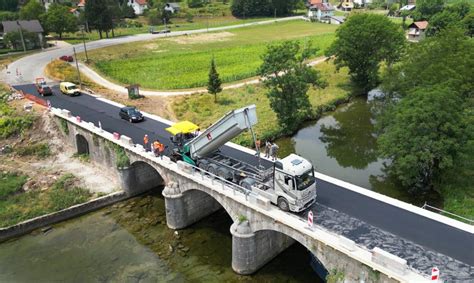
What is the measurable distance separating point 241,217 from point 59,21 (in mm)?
101713

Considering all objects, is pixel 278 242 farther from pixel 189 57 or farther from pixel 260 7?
pixel 260 7

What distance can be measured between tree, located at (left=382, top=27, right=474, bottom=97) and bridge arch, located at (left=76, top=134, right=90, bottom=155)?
35113mm

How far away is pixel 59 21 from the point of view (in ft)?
352

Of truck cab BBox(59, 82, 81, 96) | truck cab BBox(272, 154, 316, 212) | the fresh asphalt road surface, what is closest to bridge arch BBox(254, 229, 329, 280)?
truck cab BBox(272, 154, 316, 212)

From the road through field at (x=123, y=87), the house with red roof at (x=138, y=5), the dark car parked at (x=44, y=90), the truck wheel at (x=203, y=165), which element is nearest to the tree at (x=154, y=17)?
the house with red roof at (x=138, y=5)

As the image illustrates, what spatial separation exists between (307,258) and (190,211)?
1050 cm

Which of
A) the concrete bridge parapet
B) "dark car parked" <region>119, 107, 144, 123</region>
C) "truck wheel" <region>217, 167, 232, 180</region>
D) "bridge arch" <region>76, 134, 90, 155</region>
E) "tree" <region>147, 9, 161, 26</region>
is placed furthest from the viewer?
"tree" <region>147, 9, 161, 26</region>

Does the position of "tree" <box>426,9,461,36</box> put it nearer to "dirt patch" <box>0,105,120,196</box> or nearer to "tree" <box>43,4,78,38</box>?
"dirt patch" <box>0,105,120,196</box>

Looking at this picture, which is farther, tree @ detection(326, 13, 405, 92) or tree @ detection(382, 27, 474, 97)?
tree @ detection(326, 13, 405, 92)

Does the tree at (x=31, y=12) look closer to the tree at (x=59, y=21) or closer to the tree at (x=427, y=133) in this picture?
the tree at (x=59, y=21)

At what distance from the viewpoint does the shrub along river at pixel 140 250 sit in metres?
27.9

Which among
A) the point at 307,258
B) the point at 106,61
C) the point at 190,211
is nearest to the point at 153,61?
the point at 106,61

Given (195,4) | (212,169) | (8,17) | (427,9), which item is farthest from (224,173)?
(195,4)

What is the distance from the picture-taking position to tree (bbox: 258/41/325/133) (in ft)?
157
